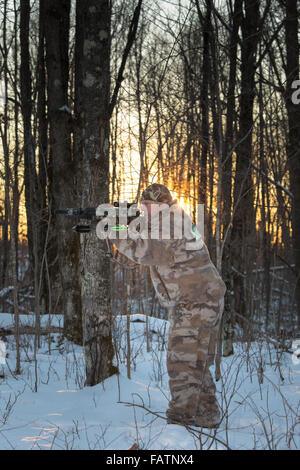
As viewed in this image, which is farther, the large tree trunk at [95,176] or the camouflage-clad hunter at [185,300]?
the large tree trunk at [95,176]

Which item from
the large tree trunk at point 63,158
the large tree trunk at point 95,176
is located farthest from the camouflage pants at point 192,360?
the large tree trunk at point 63,158

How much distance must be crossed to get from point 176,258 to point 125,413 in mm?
1359

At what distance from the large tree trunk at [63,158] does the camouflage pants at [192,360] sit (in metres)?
3.44

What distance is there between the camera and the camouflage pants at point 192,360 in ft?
9.99

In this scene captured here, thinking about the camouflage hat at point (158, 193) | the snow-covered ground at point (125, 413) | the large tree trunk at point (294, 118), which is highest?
the large tree trunk at point (294, 118)

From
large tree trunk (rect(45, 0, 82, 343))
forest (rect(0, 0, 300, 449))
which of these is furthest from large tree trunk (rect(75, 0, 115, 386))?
large tree trunk (rect(45, 0, 82, 343))

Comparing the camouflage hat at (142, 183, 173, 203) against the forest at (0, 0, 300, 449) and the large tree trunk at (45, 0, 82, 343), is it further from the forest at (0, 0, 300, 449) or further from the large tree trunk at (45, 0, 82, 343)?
the large tree trunk at (45, 0, 82, 343)

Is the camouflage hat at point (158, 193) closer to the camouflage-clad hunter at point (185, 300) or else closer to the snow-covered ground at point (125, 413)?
the camouflage-clad hunter at point (185, 300)

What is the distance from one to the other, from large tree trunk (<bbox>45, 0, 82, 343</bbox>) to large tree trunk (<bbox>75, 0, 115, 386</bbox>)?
86.0 inches

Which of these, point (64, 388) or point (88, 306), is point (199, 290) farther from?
point (64, 388)

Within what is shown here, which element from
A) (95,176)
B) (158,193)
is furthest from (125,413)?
(95,176)

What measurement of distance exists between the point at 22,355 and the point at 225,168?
384 centimetres

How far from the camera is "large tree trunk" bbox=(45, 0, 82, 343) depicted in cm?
646
